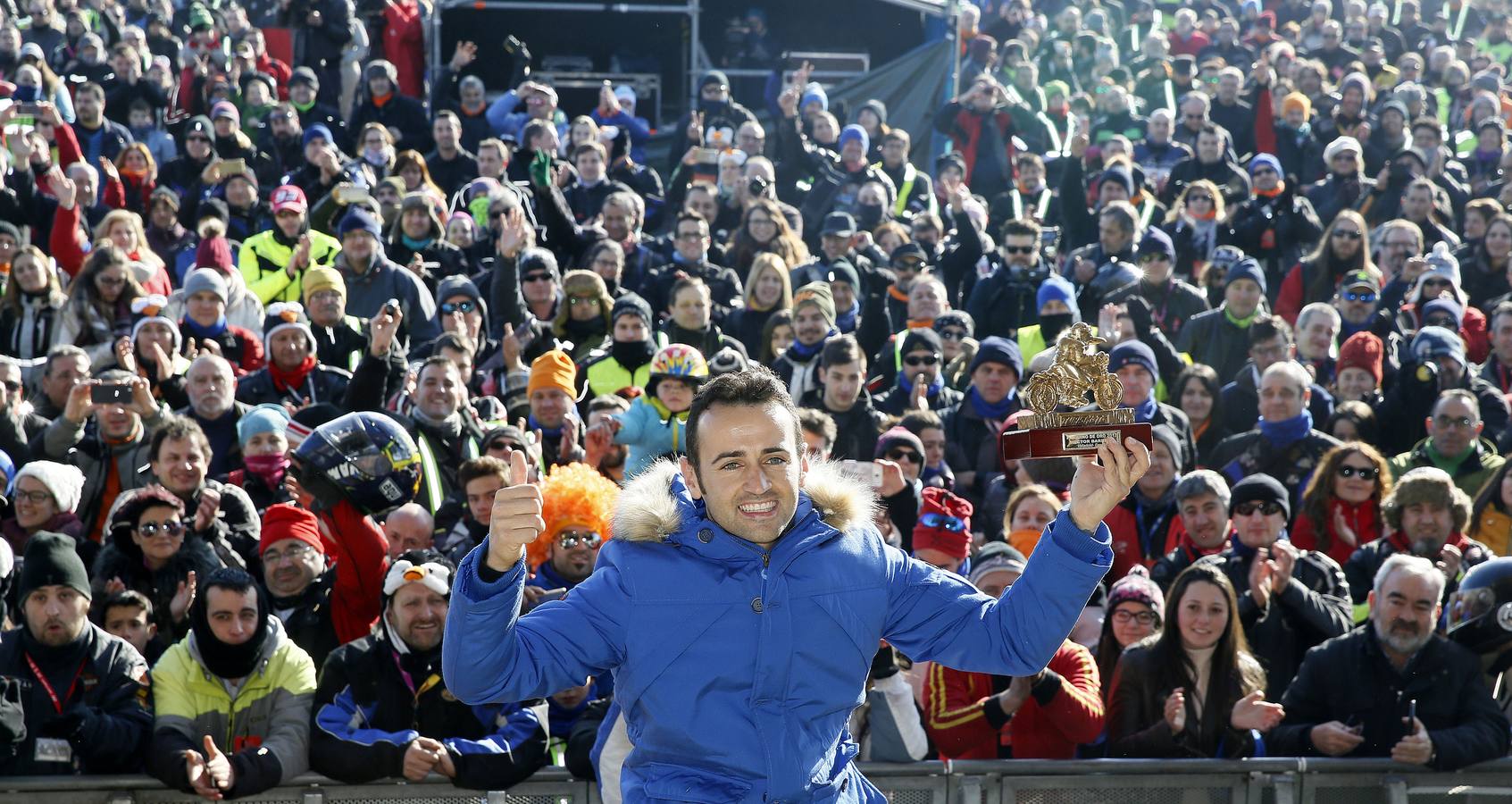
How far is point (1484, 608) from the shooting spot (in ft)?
22.5

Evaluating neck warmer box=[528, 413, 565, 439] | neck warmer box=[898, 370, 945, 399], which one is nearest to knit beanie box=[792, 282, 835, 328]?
neck warmer box=[898, 370, 945, 399]

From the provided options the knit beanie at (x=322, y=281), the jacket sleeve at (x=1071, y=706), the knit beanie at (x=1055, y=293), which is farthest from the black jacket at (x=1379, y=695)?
the knit beanie at (x=322, y=281)

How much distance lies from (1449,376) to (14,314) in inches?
310

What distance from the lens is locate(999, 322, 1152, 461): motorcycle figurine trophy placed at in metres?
3.76

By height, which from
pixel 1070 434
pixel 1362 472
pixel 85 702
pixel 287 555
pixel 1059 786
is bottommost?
pixel 1059 786

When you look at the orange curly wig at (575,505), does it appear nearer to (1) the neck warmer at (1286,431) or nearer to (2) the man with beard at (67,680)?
(2) the man with beard at (67,680)

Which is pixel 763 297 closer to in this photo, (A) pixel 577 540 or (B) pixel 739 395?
(A) pixel 577 540

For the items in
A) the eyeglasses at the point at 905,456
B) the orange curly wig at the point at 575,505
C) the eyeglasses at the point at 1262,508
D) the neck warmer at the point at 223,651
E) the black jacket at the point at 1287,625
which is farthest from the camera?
the eyeglasses at the point at 905,456

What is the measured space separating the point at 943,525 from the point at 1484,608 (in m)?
2.07

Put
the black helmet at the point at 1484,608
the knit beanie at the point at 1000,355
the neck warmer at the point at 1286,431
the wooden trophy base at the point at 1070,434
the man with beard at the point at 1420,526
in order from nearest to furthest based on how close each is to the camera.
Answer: the wooden trophy base at the point at 1070,434 → the black helmet at the point at 1484,608 → the man with beard at the point at 1420,526 → the neck warmer at the point at 1286,431 → the knit beanie at the point at 1000,355

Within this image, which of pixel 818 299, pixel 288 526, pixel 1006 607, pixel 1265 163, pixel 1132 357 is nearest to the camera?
pixel 1006 607

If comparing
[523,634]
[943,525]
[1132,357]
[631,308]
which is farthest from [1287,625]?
[523,634]

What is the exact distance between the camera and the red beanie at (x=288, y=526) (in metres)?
7.09

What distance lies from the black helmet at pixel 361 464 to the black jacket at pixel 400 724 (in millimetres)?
1291
